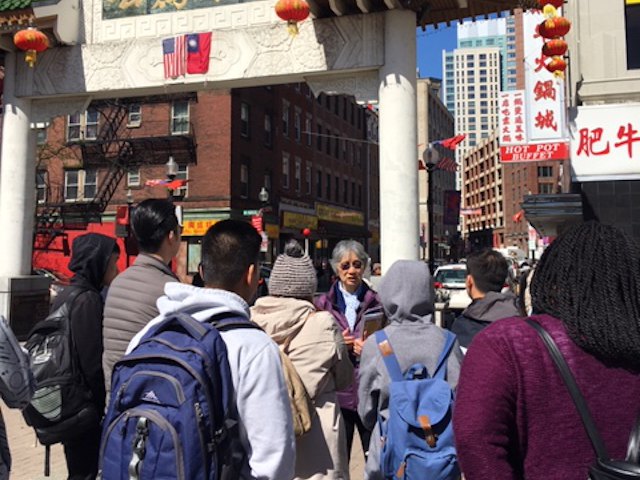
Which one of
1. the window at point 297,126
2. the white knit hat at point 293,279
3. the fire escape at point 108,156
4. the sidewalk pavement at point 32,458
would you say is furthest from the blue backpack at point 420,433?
the window at point 297,126

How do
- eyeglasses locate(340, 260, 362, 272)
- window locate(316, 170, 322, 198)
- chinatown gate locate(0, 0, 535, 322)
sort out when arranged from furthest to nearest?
window locate(316, 170, 322, 198) → chinatown gate locate(0, 0, 535, 322) → eyeglasses locate(340, 260, 362, 272)

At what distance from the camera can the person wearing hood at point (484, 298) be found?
3.60 meters

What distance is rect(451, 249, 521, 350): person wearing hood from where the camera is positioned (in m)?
3.60

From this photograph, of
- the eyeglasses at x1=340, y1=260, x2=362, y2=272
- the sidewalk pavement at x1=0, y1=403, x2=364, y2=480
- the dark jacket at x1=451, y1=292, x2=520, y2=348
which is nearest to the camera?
the dark jacket at x1=451, y1=292, x2=520, y2=348

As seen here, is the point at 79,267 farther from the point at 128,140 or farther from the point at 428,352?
the point at 128,140

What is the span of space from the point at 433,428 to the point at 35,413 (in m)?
2.36

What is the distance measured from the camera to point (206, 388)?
179 centimetres

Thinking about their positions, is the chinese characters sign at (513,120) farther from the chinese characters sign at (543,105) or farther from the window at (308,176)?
the window at (308,176)

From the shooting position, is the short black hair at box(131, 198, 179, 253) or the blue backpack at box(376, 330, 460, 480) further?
the short black hair at box(131, 198, 179, 253)

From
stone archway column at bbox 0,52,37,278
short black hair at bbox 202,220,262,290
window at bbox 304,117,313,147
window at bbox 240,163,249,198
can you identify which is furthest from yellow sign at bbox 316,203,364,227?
short black hair at bbox 202,220,262,290

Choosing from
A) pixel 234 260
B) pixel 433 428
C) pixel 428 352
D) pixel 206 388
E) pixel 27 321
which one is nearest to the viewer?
pixel 206 388

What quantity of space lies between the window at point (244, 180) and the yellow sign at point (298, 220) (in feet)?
12.4

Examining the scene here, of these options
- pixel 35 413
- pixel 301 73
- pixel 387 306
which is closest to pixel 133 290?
pixel 35 413

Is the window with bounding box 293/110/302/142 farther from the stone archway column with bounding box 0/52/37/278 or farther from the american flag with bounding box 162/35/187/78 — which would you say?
the american flag with bounding box 162/35/187/78
